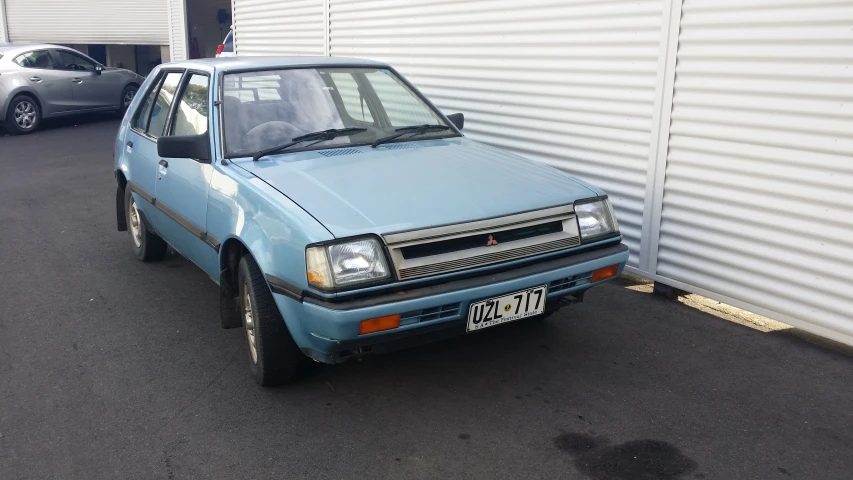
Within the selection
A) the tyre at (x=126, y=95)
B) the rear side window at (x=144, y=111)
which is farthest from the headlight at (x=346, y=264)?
the tyre at (x=126, y=95)

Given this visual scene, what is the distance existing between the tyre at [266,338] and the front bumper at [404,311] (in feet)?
0.68

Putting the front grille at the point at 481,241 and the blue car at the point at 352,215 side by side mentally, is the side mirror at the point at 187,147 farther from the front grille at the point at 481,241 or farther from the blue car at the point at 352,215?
the front grille at the point at 481,241

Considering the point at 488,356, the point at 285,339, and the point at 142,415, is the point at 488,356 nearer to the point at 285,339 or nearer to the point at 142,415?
the point at 285,339

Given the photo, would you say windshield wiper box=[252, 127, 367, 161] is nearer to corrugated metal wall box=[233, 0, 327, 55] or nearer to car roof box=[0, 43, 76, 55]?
corrugated metal wall box=[233, 0, 327, 55]

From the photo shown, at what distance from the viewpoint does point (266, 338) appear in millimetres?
3760

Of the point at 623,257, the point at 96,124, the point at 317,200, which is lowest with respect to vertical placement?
the point at 96,124

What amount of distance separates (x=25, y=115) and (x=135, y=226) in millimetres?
9591

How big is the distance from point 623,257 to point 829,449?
1251mm

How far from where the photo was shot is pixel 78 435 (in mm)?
3537

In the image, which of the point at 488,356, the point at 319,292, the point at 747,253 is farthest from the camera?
the point at 747,253

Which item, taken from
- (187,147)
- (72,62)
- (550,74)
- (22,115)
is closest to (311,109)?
(187,147)

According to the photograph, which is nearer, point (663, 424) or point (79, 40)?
point (663, 424)

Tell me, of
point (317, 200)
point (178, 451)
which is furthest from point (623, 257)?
point (178, 451)

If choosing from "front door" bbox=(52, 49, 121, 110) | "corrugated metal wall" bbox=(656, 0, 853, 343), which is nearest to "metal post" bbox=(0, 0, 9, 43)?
"front door" bbox=(52, 49, 121, 110)
